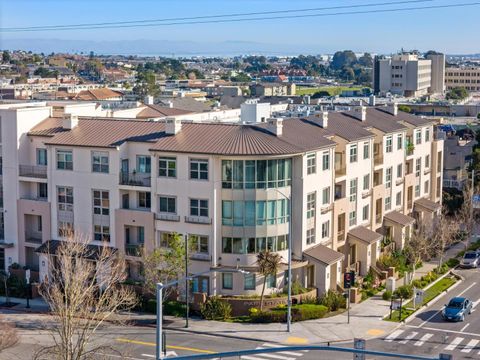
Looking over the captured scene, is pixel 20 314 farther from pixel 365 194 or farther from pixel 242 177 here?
pixel 365 194

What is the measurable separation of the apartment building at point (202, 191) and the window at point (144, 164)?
0.10 meters

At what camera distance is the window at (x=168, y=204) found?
180ft

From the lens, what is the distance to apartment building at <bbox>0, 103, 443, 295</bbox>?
53.4 m

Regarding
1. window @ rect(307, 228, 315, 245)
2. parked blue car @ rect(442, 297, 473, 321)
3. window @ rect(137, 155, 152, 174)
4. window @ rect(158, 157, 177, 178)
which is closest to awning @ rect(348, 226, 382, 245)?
window @ rect(307, 228, 315, 245)

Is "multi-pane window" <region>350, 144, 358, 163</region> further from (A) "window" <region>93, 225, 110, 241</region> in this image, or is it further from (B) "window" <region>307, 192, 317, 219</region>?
(A) "window" <region>93, 225, 110, 241</region>

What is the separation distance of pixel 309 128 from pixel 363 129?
675 cm

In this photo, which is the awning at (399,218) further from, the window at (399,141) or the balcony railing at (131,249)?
the balcony railing at (131,249)

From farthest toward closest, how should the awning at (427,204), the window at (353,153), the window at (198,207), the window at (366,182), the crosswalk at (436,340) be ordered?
1. the awning at (427,204)
2. the window at (366,182)
3. the window at (353,153)
4. the window at (198,207)
5. the crosswalk at (436,340)

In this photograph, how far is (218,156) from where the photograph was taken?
5288 cm

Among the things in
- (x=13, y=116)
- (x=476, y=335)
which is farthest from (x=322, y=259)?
(x=13, y=116)

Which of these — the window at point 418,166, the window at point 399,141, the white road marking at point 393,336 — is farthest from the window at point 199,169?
the window at point 418,166

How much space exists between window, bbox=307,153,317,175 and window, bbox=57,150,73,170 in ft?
54.3

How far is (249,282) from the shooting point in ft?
175

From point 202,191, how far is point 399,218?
75.0ft
